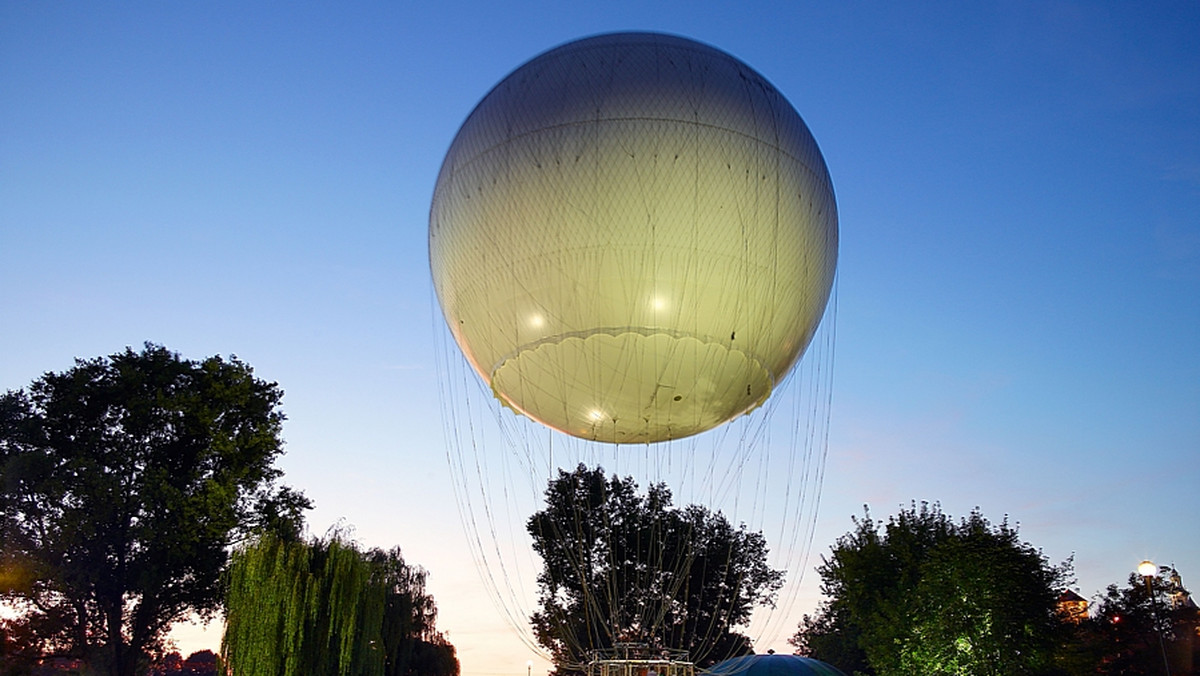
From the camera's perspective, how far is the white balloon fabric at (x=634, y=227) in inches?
476

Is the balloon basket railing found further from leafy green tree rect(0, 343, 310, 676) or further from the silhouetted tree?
the silhouetted tree

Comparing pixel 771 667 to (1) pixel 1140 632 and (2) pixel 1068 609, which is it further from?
(1) pixel 1140 632

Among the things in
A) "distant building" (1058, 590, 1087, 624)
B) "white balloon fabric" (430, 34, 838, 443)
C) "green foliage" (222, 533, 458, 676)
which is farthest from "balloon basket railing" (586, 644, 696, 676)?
"distant building" (1058, 590, 1087, 624)

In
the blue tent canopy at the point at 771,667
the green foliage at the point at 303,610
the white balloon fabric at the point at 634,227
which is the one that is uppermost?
the white balloon fabric at the point at 634,227

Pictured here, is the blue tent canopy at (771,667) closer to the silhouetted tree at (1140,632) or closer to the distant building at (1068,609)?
the distant building at (1068,609)

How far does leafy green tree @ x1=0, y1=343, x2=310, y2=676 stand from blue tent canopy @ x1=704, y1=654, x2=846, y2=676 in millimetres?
12633

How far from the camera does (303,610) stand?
1984cm

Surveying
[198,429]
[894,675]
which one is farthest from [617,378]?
[198,429]

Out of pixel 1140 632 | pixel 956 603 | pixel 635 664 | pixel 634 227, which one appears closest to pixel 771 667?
pixel 956 603

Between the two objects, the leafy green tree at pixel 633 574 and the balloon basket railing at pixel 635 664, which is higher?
the leafy green tree at pixel 633 574

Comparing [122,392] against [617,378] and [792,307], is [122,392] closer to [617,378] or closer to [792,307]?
[617,378]

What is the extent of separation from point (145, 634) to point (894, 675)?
74.7ft

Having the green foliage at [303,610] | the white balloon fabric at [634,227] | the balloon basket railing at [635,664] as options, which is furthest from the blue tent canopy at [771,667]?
the white balloon fabric at [634,227]

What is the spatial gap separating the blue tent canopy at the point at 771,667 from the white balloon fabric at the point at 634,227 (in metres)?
10.9
